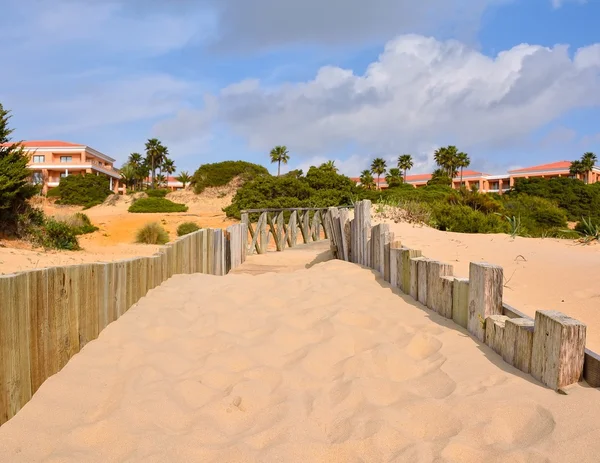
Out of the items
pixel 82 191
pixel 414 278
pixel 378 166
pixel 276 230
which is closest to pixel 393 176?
pixel 378 166

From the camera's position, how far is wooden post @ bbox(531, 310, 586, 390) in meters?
2.73

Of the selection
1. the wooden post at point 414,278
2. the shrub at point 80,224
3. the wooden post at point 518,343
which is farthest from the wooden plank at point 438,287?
the shrub at point 80,224

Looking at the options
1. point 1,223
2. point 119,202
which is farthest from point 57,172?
point 1,223

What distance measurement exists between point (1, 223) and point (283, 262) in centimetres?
1021

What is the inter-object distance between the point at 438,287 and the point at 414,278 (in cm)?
55

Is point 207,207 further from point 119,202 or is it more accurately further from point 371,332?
point 371,332

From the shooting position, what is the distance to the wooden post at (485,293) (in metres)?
3.64

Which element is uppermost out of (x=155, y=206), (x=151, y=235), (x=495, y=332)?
(x=155, y=206)

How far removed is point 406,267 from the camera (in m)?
5.28

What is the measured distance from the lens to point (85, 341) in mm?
3836

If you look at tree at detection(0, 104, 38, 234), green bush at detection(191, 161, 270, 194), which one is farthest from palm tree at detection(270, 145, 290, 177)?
tree at detection(0, 104, 38, 234)

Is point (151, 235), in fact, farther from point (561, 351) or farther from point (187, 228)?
point (561, 351)

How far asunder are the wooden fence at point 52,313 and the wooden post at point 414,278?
108 inches

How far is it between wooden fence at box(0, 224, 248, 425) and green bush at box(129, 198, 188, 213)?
1238 inches
